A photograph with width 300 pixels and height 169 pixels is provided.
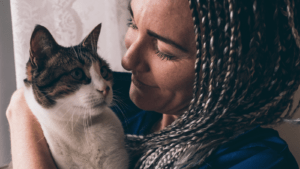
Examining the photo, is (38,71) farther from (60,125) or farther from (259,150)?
(259,150)

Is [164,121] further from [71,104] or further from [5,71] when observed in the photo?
[5,71]

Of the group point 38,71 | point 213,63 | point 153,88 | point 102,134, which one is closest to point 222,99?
point 213,63

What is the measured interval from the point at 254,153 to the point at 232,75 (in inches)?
8.3

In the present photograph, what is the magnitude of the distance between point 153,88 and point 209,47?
21 cm

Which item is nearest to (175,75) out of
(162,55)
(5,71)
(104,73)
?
(162,55)

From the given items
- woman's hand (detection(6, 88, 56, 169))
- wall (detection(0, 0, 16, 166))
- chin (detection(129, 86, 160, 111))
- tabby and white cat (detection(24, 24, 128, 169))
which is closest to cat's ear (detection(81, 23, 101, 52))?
tabby and white cat (detection(24, 24, 128, 169))

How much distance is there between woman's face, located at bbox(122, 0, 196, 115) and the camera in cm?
49

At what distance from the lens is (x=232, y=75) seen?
485 millimetres

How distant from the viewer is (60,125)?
0.55 metres

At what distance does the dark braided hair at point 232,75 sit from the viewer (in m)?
0.46

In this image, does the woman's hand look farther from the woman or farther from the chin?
the chin

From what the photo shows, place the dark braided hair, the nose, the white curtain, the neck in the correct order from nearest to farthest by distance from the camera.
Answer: the dark braided hair → the nose → the neck → the white curtain

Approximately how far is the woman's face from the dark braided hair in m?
0.03

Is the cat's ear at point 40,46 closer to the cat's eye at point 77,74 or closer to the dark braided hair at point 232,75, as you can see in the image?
the cat's eye at point 77,74
